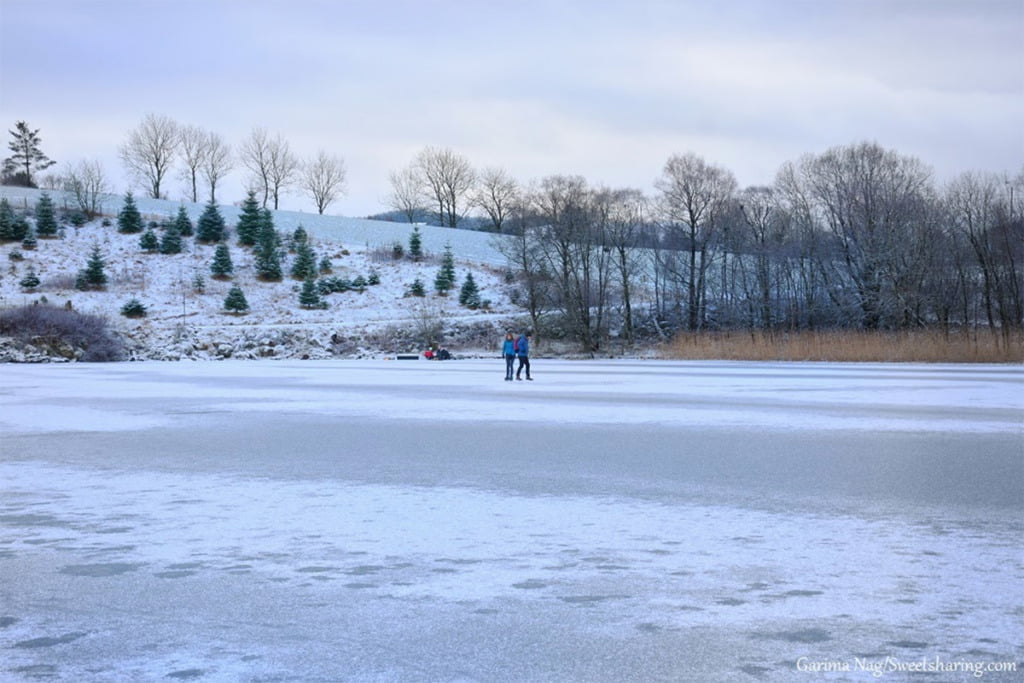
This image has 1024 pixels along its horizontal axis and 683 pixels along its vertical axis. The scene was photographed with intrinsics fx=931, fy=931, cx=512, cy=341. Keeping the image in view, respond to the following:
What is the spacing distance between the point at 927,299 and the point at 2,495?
49.2 meters

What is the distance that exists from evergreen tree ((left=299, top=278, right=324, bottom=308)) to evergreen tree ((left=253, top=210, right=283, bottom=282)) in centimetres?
457

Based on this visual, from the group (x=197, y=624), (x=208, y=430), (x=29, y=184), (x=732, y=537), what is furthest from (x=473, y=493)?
(x=29, y=184)

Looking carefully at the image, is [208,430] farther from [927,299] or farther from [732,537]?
[927,299]

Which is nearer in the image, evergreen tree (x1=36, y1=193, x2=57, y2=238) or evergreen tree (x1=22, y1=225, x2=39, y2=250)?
evergreen tree (x1=22, y1=225, x2=39, y2=250)

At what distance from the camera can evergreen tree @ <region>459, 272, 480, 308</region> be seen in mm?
63062

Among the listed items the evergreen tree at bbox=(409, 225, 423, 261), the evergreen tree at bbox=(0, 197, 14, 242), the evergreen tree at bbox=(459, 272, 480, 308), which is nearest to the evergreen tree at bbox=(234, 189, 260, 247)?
the evergreen tree at bbox=(409, 225, 423, 261)

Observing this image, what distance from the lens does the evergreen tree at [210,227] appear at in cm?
7129

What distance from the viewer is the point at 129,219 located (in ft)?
235

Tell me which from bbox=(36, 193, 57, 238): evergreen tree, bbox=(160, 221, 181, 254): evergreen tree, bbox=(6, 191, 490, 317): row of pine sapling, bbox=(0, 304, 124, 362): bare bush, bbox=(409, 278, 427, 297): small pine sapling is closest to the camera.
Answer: bbox=(0, 304, 124, 362): bare bush

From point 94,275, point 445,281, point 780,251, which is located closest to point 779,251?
point 780,251

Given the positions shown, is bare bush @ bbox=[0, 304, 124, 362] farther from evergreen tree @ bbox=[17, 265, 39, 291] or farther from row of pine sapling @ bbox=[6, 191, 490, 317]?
evergreen tree @ bbox=[17, 265, 39, 291]

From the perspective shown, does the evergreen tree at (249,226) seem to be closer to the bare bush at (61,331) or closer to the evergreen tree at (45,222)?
the evergreen tree at (45,222)

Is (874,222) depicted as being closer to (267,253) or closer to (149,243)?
(267,253)

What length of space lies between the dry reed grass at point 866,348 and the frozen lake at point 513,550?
2140 centimetres
